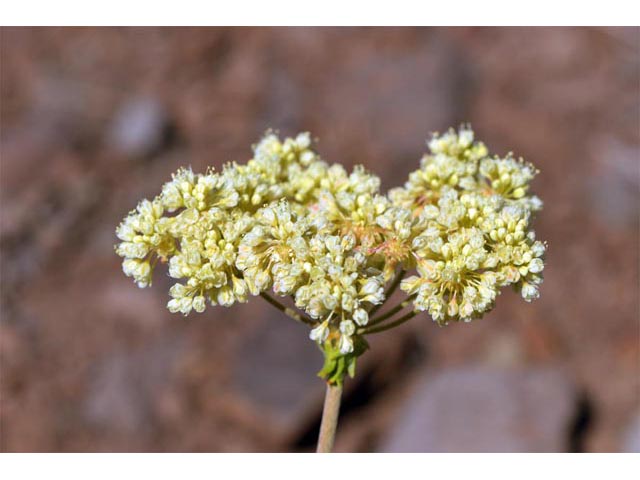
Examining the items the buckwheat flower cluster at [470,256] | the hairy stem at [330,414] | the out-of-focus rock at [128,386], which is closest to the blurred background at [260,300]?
the out-of-focus rock at [128,386]

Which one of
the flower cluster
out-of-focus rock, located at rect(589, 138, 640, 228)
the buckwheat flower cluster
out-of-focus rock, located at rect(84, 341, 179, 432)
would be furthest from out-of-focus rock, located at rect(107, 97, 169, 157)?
the buckwheat flower cluster

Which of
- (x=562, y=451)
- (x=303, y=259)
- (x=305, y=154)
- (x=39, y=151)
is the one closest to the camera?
(x=303, y=259)

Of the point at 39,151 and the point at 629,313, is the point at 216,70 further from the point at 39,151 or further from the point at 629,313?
the point at 629,313

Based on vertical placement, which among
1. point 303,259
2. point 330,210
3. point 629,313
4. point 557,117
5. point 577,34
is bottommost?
point 303,259

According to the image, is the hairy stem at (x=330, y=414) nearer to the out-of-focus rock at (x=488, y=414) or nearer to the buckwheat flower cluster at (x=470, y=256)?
the buckwheat flower cluster at (x=470, y=256)

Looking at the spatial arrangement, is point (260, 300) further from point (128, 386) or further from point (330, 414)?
point (330, 414)

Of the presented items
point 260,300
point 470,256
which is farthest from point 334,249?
point 260,300

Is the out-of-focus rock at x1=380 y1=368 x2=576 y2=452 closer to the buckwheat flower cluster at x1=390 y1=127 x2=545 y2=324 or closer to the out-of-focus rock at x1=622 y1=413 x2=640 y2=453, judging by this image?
the out-of-focus rock at x1=622 y1=413 x2=640 y2=453

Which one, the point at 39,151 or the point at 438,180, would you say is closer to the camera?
the point at 438,180

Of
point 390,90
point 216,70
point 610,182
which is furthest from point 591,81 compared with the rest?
point 216,70
